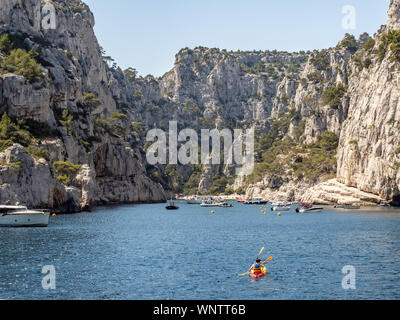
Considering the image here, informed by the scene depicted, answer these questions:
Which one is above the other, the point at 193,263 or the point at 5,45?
the point at 5,45

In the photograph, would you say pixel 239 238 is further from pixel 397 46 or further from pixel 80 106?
pixel 397 46

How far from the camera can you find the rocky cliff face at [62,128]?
92.5 metres

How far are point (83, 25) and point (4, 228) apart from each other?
457 feet

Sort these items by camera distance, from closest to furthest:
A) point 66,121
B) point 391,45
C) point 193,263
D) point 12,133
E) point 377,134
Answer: point 193,263 < point 12,133 < point 66,121 < point 377,134 < point 391,45

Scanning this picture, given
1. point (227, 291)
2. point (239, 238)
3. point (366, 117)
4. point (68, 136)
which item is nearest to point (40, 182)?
point (68, 136)

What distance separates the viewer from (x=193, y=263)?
46.6 meters

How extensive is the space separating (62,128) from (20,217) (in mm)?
49797

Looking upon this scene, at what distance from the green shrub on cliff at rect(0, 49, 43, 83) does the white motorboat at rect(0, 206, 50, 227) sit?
47319mm

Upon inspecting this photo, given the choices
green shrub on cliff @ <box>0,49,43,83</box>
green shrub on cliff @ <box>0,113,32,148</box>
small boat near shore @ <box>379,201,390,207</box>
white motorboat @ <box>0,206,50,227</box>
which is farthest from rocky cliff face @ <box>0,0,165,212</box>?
small boat near shore @ <box>379,201,390,207</box>

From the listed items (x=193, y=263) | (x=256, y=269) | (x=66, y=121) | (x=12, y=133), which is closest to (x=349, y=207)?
(x=66, y=121)

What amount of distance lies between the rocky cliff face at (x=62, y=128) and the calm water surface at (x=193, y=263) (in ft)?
65.1

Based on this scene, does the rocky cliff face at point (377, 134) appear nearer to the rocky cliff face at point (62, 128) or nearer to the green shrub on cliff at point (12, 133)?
the rocky cliff face at point (62, 128)

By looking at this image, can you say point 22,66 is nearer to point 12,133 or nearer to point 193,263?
point 12,133

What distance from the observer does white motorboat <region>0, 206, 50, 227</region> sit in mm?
74688
